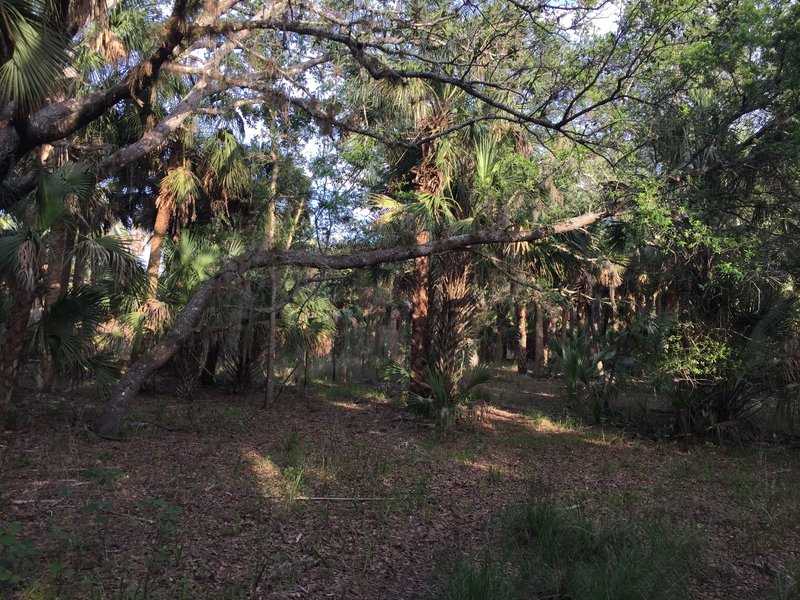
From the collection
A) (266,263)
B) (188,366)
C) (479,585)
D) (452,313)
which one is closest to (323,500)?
(479,585)

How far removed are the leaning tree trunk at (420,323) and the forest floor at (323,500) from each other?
93cm

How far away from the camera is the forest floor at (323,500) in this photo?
4.55m

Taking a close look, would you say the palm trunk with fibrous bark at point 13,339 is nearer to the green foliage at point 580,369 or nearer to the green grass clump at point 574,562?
the green grass clump at point 574,562

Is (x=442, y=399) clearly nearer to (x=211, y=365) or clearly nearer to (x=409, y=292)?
(x=409, y=292)

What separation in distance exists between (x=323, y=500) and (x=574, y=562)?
9.33 ft

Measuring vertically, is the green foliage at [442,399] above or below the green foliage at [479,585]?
above

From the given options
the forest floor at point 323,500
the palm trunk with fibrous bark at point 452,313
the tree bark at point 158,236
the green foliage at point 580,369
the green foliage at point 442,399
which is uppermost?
the tree bark at point 158,236

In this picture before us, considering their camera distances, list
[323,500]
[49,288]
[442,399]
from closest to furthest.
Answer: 1. [323,500]
2. [49,288]
3. [442,399]

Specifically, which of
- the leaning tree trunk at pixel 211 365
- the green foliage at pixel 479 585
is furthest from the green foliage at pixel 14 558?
the leaning tree trunk at pixel 211 365

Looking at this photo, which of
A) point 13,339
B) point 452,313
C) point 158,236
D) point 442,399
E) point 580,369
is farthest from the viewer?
point 580,369

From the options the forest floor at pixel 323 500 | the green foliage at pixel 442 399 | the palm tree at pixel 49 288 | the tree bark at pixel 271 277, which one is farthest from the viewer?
the tree bark at pixel 271 277

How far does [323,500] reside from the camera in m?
6.39

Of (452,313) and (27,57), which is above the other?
(27,57)

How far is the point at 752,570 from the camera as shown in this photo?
5141 millimetres
